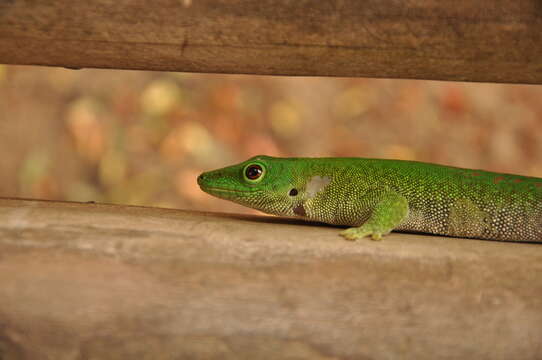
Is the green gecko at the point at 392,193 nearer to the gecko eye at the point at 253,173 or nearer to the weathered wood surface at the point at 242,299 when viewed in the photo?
the gecko eye at the point at 253,173

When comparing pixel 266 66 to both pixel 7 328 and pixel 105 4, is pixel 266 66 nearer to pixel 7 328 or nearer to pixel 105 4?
pixel 105 4

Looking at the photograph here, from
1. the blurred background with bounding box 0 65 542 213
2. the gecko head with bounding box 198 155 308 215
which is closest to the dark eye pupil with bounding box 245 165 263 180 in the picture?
the gecko head with bounding box 198 155 308 215

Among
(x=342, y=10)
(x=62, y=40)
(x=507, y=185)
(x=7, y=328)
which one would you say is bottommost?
(x=7, y=328)

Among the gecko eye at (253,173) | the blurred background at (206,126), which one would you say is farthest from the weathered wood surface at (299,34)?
the blurred background at (206,126)

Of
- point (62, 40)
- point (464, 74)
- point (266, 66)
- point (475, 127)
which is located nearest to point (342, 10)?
point (266, 66)

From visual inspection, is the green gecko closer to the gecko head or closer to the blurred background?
the gecko head

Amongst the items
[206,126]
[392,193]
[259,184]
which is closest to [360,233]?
[392,193]

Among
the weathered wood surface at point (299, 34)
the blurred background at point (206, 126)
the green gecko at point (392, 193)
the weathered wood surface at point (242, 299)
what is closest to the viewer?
the weathered wood surface at point (242, 299)
